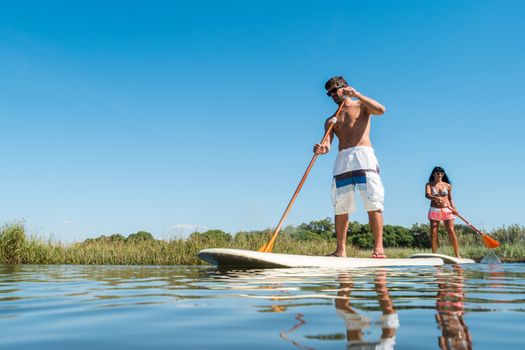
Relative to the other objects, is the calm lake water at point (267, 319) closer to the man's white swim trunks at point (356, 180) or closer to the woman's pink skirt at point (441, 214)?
the man's white swim trunks at point (356, 180)

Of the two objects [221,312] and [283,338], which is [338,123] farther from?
[283,338]

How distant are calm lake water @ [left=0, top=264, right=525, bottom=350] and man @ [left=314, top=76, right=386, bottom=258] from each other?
141 inches

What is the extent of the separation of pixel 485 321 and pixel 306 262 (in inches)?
153

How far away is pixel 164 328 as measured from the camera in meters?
1.67

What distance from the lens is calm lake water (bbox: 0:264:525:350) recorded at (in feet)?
4.63

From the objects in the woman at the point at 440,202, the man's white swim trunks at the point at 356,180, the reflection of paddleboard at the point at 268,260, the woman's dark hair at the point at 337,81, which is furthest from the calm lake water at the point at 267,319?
the woman at the point at 440,202

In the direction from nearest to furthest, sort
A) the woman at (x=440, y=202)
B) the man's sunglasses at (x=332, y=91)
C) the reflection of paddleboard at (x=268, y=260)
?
the reflection of paddleboard at (x=268, y=260) → the man's sunglasses at (x=332, y=91) → the woman at (x=440, y=202)

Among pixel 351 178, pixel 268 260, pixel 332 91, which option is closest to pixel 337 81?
pixel 332 91

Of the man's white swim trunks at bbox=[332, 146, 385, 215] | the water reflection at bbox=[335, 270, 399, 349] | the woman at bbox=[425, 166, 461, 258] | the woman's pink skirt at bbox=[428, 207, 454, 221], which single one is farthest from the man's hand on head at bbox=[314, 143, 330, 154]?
the water reflection at bbox=[335, 270, 399, 349]

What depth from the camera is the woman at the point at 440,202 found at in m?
10.1

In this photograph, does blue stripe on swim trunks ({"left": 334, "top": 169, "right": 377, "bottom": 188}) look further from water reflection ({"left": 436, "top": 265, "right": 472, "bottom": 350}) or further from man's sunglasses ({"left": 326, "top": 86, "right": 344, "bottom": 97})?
water reflection ({"left": 436, "top": 265, "right": 472, "bottom": 350})

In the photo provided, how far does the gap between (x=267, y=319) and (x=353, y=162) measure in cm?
510

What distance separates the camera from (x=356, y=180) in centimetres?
668

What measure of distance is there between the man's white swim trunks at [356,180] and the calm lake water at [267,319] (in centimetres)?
354
